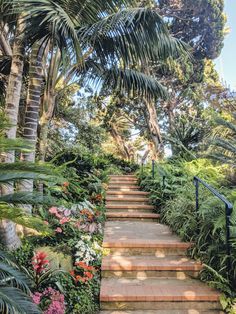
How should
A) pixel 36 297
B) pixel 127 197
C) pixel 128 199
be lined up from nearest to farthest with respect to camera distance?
pixel 36 297 < pixel 128 199 < pixel 127 197

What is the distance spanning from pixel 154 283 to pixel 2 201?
6.43 ft

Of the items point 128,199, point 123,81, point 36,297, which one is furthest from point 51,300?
point 123,81

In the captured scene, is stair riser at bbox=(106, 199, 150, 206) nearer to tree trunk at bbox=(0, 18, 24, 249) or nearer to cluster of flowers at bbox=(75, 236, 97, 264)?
cluster of flowers at bbox=(75, 236, 97, 264)

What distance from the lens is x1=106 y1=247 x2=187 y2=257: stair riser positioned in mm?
3639

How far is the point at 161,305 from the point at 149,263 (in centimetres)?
60

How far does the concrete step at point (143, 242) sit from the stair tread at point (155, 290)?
0.51 m

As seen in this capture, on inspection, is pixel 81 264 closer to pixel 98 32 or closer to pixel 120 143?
pixel 98 32

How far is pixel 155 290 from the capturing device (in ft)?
9.49

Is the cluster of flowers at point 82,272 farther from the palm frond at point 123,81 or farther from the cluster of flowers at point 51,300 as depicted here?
the palm frond at point 123,81

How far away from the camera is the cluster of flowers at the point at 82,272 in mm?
2918

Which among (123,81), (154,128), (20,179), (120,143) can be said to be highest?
(123,81)

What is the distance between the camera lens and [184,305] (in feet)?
9.07

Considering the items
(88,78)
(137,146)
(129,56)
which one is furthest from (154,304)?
(137,146)

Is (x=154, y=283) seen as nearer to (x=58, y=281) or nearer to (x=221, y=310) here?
(x=221, y=310)
